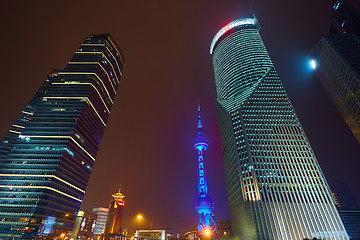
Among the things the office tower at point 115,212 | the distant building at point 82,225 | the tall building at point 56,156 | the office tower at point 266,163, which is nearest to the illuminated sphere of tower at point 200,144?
the office tower at point 266,163

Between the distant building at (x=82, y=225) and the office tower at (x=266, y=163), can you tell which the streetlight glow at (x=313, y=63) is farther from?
the distant building at (x=82, y=225)

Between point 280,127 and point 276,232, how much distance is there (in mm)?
56532

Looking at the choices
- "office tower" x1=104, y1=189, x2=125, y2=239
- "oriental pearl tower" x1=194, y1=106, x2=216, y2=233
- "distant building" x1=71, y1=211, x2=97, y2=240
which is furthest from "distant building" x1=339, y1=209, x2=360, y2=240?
"distant building" x1=71, y1=211, x2=97, y2=240

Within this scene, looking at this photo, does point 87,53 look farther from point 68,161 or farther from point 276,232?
point 276,232

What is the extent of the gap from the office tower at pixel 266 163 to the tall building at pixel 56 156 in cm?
10426

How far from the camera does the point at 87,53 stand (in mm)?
187000

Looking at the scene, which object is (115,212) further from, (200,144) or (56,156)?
(200,144)

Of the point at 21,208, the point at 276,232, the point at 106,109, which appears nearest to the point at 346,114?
the point at 276,232

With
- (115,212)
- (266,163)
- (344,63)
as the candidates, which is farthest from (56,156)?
(344,63)

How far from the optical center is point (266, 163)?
10481 centimetres

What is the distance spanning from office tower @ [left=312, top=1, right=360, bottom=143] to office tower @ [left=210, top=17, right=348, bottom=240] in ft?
129

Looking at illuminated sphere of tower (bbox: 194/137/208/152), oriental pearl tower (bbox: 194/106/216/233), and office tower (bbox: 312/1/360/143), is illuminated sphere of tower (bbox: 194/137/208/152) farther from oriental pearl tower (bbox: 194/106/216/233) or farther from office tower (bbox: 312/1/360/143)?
office tower (bbox: 312/1/360/143)

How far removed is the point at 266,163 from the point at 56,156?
126 metres

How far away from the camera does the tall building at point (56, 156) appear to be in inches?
4564
